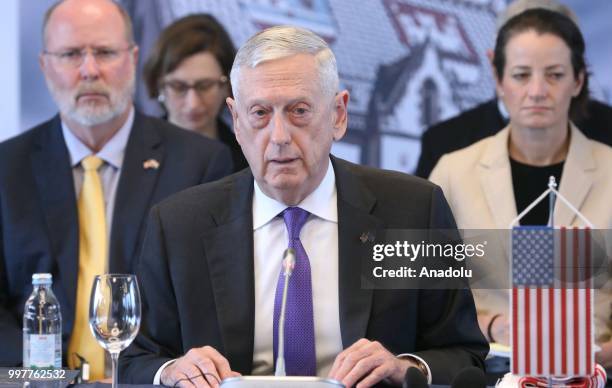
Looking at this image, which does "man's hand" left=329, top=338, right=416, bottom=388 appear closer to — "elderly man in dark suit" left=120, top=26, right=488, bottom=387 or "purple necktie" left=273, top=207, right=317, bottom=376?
"elderly man in dark suit" left=120, top=26, right=488, bottom=387

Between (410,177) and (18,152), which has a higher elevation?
(18,152)

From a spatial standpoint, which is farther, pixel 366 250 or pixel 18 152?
pixel 18 152

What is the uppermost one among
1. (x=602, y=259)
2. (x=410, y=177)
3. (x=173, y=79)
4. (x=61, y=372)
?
(x=173, y=79)

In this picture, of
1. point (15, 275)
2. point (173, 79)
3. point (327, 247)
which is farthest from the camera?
point (173, 79)

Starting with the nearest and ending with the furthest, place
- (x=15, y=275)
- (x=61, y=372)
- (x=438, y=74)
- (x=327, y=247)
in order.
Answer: (x=61, y=372) → (x=327, y=247) → (x=15, y=275) → (x=438, y=74)

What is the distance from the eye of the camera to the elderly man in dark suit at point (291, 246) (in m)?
3.17

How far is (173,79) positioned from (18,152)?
129 cm

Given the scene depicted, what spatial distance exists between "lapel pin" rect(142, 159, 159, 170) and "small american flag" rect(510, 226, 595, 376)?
2325 mm

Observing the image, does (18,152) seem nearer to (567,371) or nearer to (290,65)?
(290,65)

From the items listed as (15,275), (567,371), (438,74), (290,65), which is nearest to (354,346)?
(567,371)

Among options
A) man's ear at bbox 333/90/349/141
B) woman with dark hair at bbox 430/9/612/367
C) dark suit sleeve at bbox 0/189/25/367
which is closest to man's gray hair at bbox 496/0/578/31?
woman with dark hair at bbox 430/9/612/367

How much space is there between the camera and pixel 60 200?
14.6 ft

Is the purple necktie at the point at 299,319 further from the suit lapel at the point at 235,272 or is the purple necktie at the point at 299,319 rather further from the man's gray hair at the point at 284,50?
the man's gray hair at the point at 284,50

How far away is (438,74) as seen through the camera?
20.1 feet
